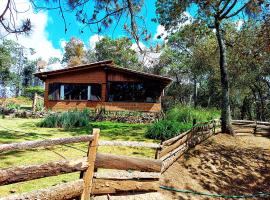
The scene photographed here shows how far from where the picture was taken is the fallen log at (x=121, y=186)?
5742mm

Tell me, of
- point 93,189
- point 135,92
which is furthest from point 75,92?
point 93,189

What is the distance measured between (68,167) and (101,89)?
2122cm

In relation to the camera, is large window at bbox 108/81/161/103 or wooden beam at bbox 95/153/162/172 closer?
wooden beam at bbox 95/153/162/172

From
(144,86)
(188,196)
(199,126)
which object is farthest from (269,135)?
(144,86)

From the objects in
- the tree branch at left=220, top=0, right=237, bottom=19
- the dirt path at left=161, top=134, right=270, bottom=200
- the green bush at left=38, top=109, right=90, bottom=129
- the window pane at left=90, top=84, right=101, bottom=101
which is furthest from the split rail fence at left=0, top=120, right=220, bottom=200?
the window pane at left=90, top=84, right=101, bottom=101

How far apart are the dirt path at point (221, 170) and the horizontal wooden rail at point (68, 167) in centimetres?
128

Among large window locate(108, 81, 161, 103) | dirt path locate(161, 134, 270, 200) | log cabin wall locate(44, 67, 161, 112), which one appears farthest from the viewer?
large window locate(108, 81, 161, 103)

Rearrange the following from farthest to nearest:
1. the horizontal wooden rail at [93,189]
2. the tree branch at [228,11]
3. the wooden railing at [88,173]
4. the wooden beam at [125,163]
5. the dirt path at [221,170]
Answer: the tree branch at [228,11] < the dirt path at [221,170] < the wooden beam at [125,163] < the horizontal wooden rail at [93,189] < the wooden railing at [88,173]

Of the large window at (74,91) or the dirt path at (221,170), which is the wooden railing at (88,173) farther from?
the large window at (74,91)

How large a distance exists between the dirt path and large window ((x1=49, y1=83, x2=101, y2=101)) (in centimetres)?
→ 1542

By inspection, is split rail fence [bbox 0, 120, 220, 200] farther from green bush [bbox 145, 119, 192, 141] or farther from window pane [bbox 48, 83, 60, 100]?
window pane [bbox 48, 83, 60, 100]

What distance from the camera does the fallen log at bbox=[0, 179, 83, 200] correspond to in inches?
167

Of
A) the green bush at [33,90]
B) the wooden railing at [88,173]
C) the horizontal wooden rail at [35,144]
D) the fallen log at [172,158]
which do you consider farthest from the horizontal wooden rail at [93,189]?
the green bush at [33,90]

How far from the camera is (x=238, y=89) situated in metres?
33.5
